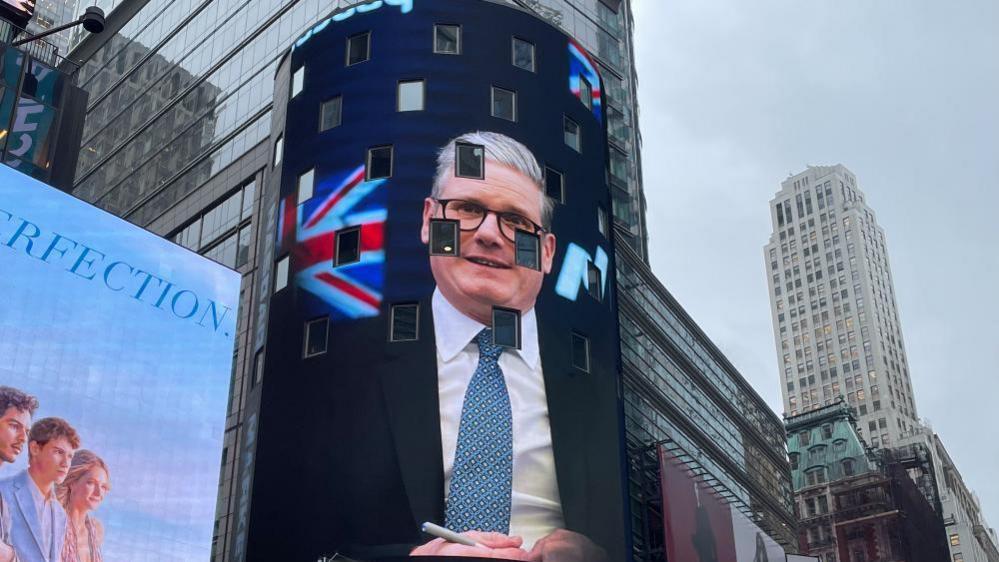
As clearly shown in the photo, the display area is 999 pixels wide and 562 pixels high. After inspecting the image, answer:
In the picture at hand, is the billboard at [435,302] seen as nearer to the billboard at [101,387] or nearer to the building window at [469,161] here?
the building window at [469,161]

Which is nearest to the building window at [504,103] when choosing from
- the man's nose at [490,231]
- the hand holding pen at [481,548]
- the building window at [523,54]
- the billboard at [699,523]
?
the building window at [523,54]

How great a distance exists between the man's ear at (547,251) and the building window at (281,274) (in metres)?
11.3

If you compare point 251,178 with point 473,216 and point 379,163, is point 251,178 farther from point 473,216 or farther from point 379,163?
point 473,216

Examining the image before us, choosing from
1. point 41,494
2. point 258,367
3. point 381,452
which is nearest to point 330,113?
point 258,367

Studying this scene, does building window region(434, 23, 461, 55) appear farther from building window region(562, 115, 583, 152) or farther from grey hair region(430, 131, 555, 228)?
building window region(562, 115, 583, 152)

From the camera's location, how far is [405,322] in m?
49.4

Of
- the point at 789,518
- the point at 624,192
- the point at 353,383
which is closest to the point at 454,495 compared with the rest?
the point at 353,383

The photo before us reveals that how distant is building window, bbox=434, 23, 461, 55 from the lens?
55.7m

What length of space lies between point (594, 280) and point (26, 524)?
2903 cm

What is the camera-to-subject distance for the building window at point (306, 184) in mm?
53997

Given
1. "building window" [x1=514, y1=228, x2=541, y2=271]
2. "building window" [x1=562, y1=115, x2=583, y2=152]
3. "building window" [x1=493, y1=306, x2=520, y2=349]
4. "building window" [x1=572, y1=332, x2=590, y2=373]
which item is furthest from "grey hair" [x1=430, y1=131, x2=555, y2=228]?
"building window" [x1=572, y1=332, x2=590, y2=373]

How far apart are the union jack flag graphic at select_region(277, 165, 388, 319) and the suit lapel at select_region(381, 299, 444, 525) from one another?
2358 mm

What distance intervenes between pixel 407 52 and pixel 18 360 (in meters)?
26.1

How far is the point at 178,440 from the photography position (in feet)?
125
